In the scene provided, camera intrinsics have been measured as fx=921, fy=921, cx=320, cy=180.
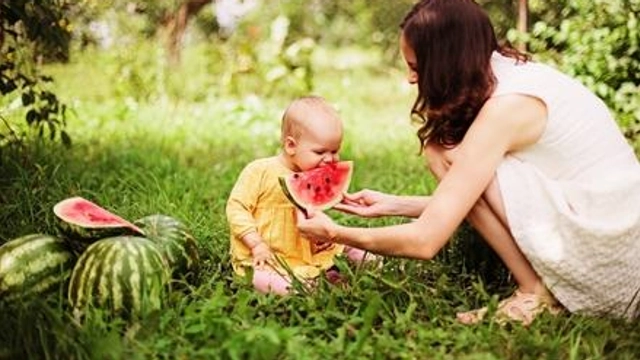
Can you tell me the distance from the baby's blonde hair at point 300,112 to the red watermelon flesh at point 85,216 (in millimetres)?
709

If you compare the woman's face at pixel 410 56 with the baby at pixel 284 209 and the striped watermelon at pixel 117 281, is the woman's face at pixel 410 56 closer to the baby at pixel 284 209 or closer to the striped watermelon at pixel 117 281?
the baby at pixel 284 209

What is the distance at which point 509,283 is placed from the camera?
3.62 metres

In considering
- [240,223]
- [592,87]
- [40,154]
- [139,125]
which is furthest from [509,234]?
[139,125]

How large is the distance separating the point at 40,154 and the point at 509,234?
3112 millimetres

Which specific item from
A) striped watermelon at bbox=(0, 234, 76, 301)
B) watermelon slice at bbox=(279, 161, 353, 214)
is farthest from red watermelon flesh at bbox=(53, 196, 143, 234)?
watermelon slice at bbox=(279, 161, 353, 214)

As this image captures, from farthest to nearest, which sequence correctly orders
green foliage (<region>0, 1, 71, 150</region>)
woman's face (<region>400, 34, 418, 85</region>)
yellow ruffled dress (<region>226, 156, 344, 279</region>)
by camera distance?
green foliage (<region>0, 1, 71, 150</region>) → yellow ruffled dress (<region>226, 156, 344, 279</region>) → woman's face (<region>400, 34, 418, 85</region>)

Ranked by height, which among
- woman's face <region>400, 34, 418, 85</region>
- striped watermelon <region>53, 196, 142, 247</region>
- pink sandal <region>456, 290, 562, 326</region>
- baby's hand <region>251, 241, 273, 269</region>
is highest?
woman's face <region>400, 34, 418, 85</region>

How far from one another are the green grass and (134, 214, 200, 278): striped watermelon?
91 mm

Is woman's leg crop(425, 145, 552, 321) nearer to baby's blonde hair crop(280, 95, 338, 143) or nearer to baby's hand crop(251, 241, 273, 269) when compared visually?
baby's blonde hair crop(280, 95, 338, 143)

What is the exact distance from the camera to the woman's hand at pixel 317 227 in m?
3.32

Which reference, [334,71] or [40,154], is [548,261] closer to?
[40,154]

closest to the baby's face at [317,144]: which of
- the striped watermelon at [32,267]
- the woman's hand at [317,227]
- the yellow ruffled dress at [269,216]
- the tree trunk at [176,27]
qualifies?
the yellow ruffled dress at [269,216]

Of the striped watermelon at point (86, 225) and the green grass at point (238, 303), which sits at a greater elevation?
the striped watermelon at point (86, 225)

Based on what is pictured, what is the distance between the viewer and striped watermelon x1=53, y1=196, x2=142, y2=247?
334 centimetres
